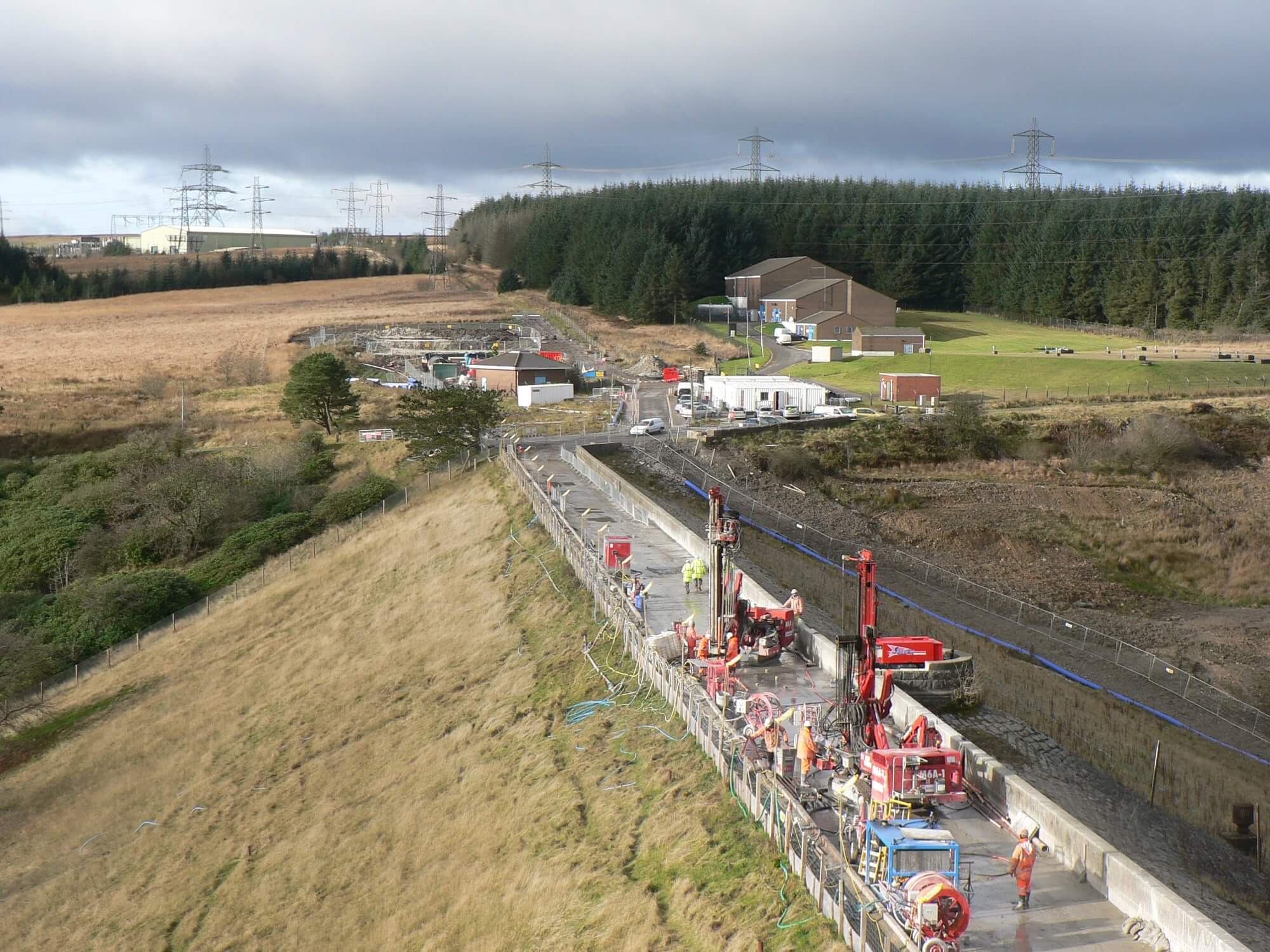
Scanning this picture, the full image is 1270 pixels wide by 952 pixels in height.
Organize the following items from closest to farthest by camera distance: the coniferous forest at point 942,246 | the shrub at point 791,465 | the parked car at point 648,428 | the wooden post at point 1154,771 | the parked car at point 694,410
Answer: the wooden post at point 1154,771
the shrub at point 791,465
the parked car at point 648,428
the parked car at point 694,410
the coniferous forest at point 942,246

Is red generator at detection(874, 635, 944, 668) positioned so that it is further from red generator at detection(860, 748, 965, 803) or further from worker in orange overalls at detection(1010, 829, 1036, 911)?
worker in orange overalls at detection(1010, 829, 1036, 911)

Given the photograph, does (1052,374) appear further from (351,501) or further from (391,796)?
(391,796)

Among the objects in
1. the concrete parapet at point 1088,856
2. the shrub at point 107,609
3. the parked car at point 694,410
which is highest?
the parked car at point 694,410

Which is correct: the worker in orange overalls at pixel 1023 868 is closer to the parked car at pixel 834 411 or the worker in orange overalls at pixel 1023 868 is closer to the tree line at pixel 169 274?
the parked car at pixel 834 411

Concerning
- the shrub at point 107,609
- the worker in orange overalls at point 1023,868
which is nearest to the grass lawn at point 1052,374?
the shrub at point 107,609

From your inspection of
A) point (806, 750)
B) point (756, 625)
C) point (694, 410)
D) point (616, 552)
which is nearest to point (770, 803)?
point (806, 750)

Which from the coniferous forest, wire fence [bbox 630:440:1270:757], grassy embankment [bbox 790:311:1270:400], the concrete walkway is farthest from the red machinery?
the coniferous forest
